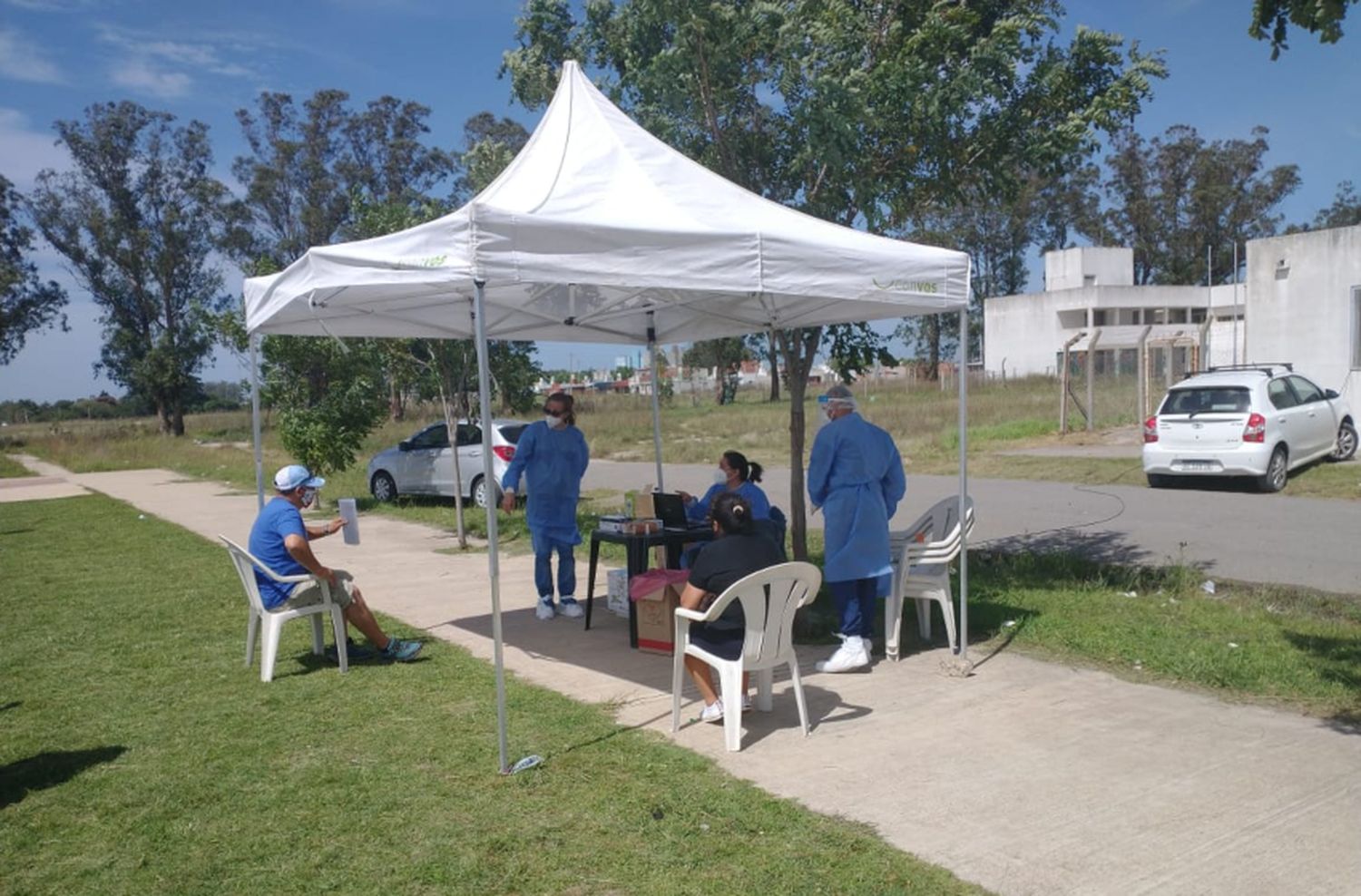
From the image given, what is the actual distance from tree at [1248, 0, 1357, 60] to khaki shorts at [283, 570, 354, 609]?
5754 millimetres

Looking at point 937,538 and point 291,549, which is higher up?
point 291,549

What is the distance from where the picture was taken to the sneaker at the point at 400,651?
7211mm

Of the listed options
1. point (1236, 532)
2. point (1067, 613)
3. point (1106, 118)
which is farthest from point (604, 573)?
point (1236, 532)

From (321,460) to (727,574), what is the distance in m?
13.6

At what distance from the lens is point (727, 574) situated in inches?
211

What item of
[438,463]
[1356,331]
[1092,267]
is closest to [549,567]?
[438,463]

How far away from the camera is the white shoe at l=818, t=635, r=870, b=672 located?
655 cm

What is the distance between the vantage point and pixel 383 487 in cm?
1833

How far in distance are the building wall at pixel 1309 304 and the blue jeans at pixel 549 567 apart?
15.7 metres

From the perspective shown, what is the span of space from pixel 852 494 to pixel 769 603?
155 centimetres

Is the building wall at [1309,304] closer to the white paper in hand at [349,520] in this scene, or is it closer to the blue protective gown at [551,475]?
the blue protective gown at [551,475]

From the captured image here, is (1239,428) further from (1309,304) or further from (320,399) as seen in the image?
(320,399)

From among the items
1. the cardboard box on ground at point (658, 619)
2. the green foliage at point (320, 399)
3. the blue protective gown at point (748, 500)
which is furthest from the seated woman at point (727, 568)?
the green foliage at point (320, 399)

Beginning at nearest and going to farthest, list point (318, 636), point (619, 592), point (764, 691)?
point (764, 691) < point (318, 636) < point (619, 592)
